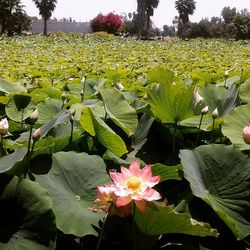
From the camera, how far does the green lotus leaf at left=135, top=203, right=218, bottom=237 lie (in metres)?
0.64

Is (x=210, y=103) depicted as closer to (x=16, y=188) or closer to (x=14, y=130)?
(x=14, y=130)

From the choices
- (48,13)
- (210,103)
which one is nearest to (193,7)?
(48,13)

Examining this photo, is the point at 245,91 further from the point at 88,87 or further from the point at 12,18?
the point at 12,18

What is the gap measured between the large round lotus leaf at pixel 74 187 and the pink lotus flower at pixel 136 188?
0.29 ft

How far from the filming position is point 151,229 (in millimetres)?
681

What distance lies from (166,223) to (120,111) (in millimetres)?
459

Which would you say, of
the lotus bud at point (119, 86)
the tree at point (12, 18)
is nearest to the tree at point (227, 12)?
the tree at point (12, 18)

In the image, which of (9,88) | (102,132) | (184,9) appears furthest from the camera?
(184,9)

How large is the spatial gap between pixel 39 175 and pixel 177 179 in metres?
0.25

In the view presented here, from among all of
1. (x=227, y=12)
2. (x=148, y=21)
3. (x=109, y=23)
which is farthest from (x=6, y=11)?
(x=227, y=12)

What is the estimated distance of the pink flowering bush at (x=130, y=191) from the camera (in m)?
0.62

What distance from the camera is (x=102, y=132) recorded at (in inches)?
35.3

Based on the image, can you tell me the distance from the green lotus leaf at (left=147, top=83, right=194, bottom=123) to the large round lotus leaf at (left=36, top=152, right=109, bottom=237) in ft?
0.89

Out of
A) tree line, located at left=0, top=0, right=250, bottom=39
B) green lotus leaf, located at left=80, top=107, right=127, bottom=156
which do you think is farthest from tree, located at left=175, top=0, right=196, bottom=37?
green lotus leaf, located at left=80, top=107, right=127, bottom=156
